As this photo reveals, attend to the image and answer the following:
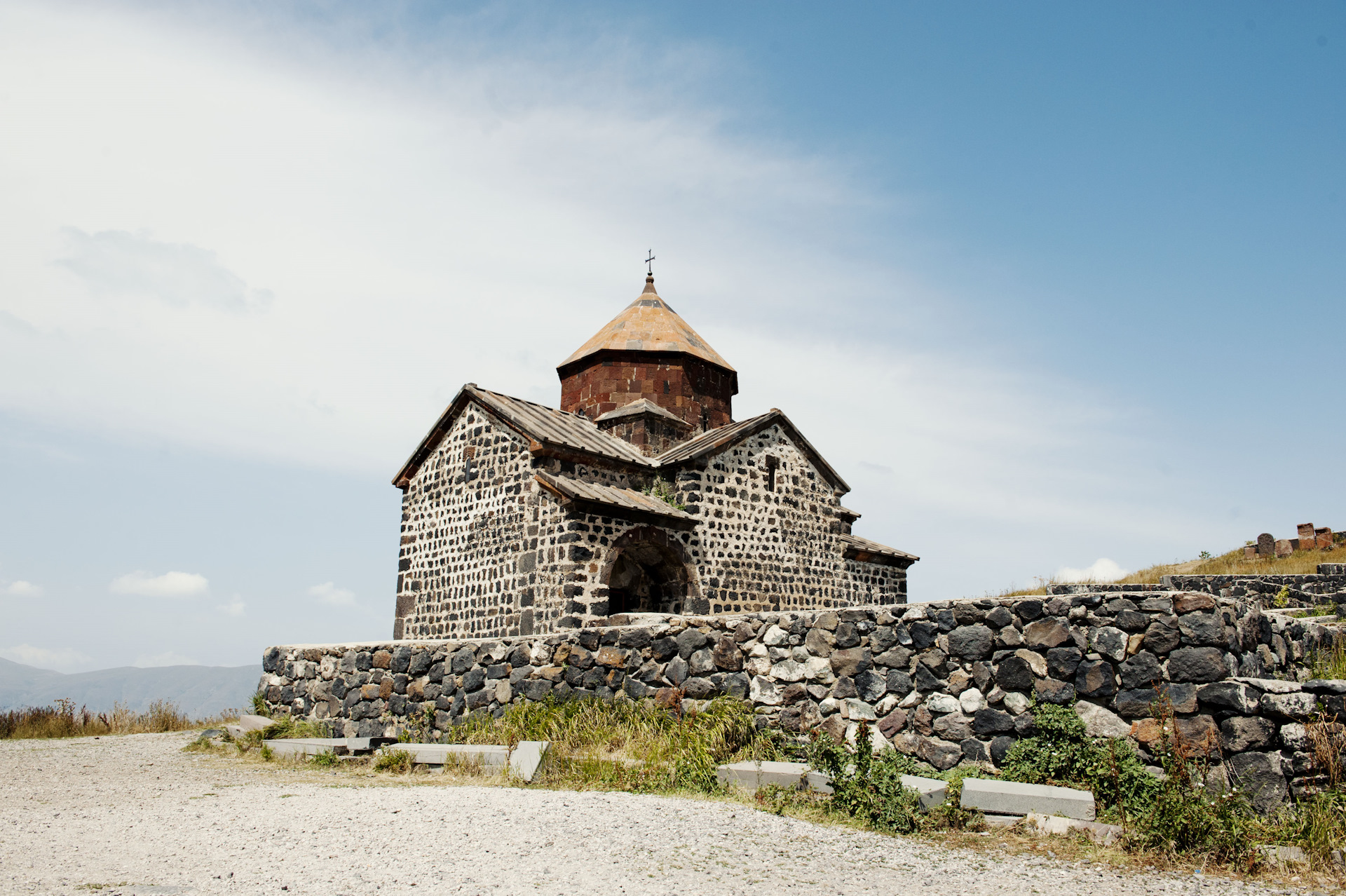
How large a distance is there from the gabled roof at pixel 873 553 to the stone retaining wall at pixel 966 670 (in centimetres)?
1010

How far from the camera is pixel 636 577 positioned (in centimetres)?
1555

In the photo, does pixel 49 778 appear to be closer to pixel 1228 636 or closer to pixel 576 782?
pixel 576 782

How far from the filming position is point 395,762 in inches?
325

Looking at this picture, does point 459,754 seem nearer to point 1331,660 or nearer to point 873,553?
point 1331,660

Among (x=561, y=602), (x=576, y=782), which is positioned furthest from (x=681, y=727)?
(x=561, y=602)

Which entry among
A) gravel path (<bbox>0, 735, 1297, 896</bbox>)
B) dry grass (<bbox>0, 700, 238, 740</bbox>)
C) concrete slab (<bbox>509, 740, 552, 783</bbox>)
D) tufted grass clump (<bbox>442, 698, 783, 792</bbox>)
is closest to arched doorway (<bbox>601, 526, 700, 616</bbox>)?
tufted grass clump (<bbox>442, 698, 783, 792</bbox>)

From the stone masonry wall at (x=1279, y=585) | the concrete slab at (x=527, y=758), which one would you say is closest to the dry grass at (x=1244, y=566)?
the stone masonry wall at (x=1279, y=585)

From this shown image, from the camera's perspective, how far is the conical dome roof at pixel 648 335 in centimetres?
1864

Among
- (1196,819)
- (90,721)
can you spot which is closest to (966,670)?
(1196,819)

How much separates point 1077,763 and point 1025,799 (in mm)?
634

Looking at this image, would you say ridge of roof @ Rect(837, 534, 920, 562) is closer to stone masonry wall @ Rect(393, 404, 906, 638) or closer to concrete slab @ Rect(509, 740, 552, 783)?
stone masonry wall @ Rect(393, 404, 906, 638)

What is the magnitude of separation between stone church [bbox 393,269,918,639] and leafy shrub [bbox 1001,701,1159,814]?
6.61 meters

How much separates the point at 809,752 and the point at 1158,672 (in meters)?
2.49

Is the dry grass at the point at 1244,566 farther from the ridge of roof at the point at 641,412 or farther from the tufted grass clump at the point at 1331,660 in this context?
the tufted grass clump at the point at 1331,660
